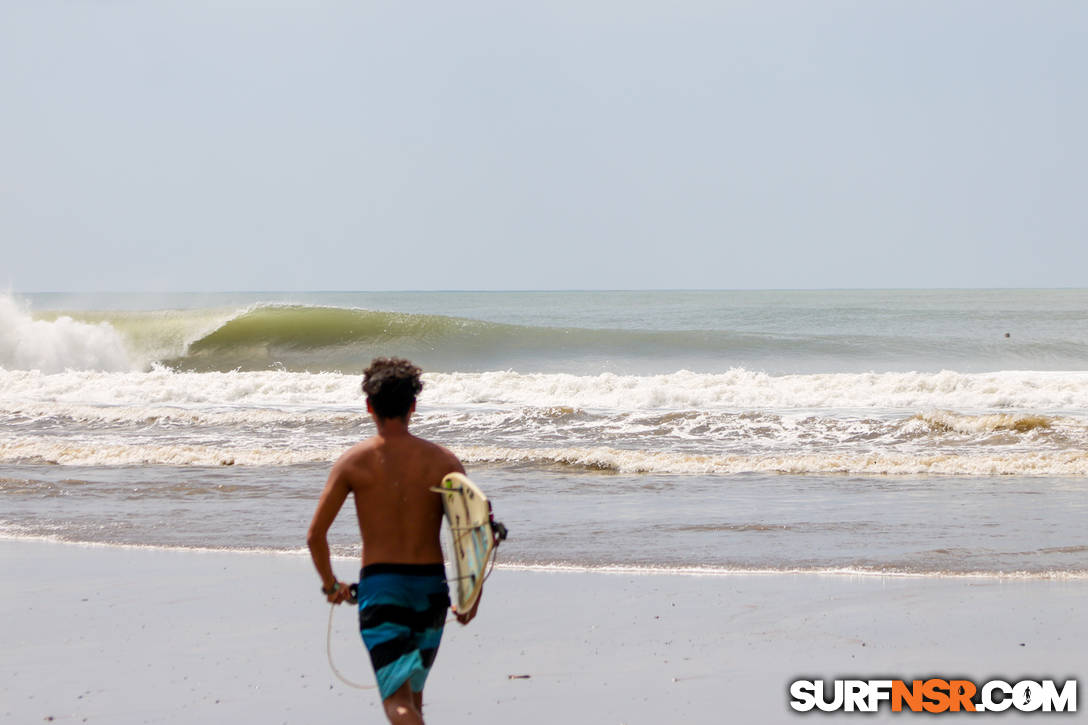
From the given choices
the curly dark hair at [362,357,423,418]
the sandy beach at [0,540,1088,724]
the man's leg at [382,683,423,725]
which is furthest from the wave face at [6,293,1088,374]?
the man's leg at [382,683,423,725]

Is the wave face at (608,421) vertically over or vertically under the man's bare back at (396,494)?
under

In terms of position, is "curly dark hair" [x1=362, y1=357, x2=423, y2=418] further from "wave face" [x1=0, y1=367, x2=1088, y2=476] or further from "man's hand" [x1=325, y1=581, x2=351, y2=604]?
"wave face" [x1=0, y1=367, x2=1088, y2=476]

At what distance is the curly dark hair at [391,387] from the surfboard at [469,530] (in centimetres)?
27

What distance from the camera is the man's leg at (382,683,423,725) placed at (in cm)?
333

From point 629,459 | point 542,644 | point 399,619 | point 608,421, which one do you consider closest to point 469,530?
point 399,619

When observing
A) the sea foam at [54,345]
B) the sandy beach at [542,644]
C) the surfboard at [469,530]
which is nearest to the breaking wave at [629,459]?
the sandy beach at [542,644]

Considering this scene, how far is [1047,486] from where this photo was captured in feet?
34.6

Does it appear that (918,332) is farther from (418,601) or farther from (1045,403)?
(418,601)

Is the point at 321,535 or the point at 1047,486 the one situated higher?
the point at 321,535

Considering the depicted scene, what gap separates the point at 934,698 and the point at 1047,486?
6.83 m

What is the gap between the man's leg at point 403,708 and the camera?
3.33m

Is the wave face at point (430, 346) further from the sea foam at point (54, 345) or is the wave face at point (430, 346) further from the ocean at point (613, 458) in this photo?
the ocean at point (613, 458)

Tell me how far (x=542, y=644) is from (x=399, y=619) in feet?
6.68

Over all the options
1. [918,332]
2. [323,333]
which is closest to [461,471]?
[323,333]
